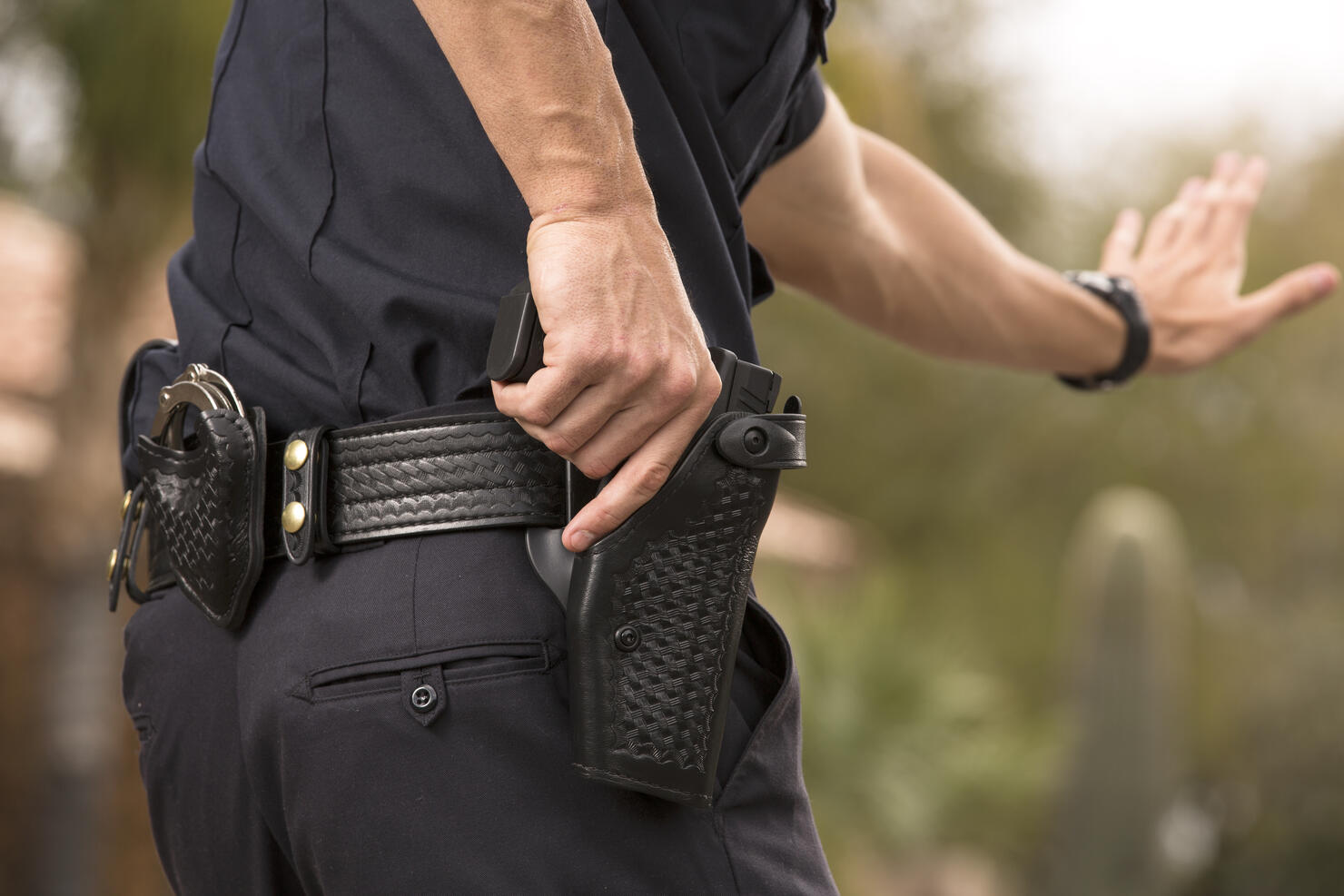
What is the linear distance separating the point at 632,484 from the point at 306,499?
0.84 ft

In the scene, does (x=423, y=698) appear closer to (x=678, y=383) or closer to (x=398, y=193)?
(x=678, y=383)

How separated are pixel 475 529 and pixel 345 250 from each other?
0.81ft

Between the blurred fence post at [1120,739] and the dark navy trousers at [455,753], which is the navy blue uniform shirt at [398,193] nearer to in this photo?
the dark navy trousers at [455,753]

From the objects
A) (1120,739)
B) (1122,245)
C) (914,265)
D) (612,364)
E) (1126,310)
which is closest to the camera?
(612,364)

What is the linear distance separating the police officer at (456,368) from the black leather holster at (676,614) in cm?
3

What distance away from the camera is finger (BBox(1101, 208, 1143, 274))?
76.4 inches

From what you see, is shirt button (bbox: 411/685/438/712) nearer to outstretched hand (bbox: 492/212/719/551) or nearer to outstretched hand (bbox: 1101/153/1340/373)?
outstretched hand (bbox: 492/212/719/551)

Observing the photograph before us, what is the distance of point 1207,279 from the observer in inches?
75.2

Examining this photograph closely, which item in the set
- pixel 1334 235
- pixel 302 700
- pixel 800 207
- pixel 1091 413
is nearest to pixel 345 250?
pixel 302 700

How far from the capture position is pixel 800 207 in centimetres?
160

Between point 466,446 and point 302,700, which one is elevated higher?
point 466,446

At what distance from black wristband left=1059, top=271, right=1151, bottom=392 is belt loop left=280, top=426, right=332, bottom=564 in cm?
119

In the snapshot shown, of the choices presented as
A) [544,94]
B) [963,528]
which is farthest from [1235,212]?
[963,528]

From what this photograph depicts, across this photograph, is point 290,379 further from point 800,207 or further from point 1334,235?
point 1334,235
